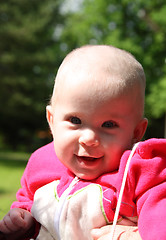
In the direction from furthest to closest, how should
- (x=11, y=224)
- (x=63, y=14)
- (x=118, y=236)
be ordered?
(x=63, y=14) → (x=11, y=224) → (x=118, y=236)

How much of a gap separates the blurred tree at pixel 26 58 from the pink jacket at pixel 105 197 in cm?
2437

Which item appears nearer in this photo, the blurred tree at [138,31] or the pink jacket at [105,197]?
the pink jacket at [105,197]

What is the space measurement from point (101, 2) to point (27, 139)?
47.0 ft

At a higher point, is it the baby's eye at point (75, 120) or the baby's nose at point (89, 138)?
the baby's eye at point (75, 120)

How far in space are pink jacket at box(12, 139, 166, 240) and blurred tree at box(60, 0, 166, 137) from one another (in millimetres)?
16762

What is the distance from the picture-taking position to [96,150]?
1934 millimetres

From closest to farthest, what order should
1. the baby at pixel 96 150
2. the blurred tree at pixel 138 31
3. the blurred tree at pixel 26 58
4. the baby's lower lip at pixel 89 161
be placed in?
1. the baby at pixel 96 150
2. the baby's lower lip at pixel 89 161
3. the blurred tree at pixel 138 31
4. the blurred tree at pixel 26 58

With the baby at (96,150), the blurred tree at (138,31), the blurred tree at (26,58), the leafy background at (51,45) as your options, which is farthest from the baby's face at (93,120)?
the blurred tree at (26,58)

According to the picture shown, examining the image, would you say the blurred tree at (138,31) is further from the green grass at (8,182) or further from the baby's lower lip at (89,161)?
the baby's lower lip at (89,161)

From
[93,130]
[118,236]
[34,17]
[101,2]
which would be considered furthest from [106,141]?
[34,17]

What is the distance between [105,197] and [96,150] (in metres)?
0.24

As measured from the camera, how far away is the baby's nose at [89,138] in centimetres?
191

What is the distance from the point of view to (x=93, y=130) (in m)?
1.95

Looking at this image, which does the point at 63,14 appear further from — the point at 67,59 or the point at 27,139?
the point at 67,59
